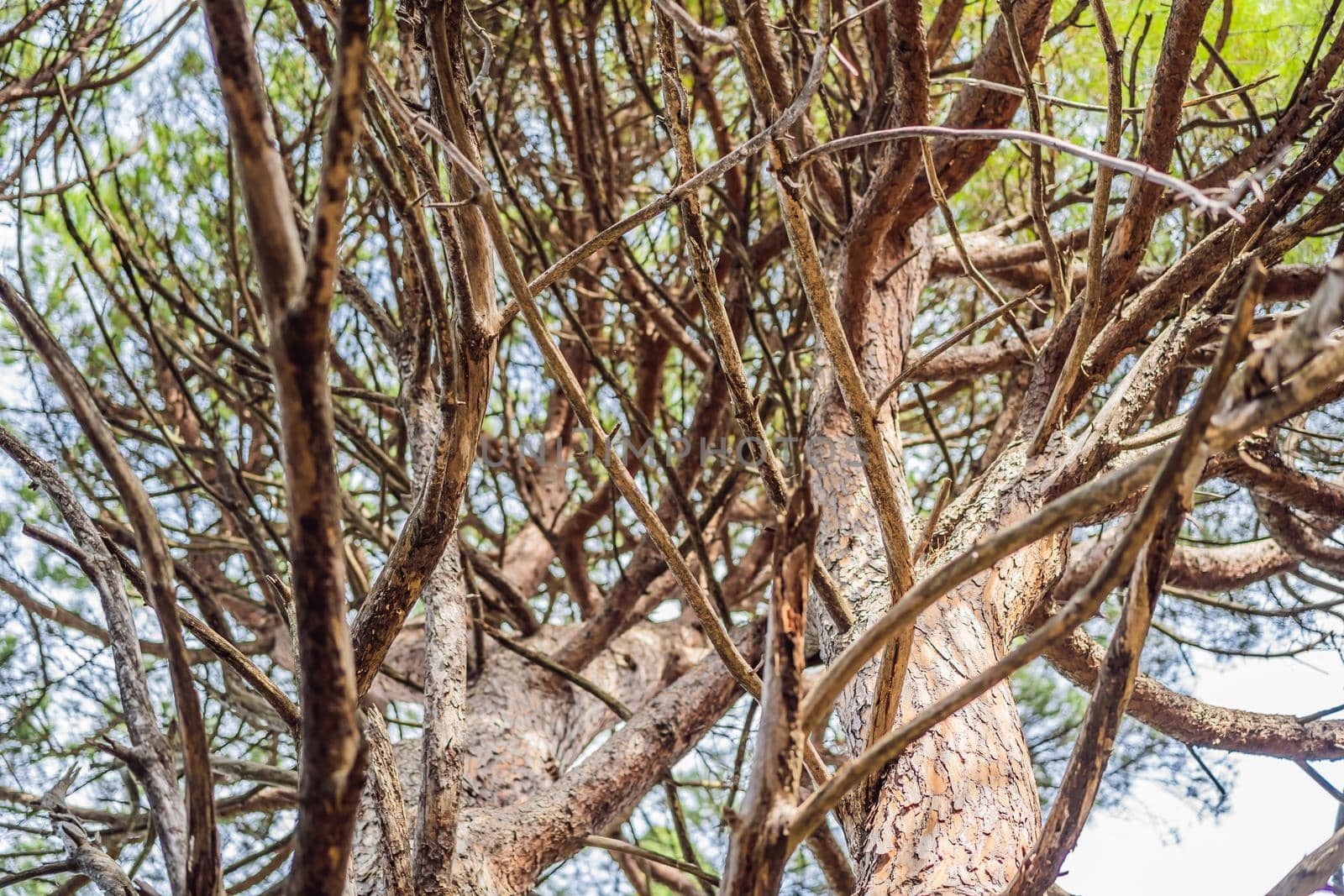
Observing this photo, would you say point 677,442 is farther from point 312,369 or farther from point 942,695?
point 312,369

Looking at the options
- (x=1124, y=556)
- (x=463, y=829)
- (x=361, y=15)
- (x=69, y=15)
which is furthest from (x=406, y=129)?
(x=69, y=15)

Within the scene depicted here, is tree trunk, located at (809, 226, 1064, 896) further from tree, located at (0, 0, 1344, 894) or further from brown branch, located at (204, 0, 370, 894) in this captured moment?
brown branch, located at (204, 0, 370, 894)

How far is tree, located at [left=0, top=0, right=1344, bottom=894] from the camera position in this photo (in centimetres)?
43

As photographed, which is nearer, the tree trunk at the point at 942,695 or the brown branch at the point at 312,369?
the brown branch at the point at 312,369

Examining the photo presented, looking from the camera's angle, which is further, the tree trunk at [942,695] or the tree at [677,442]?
the tree trunk at [942,695]

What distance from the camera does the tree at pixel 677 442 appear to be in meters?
0.43

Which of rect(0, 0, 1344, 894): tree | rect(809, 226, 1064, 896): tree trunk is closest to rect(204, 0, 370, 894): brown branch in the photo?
rect(0, 0, 1344, 894): tree

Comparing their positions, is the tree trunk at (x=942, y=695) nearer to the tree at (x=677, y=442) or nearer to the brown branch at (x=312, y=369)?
the tree at (x=677, y=442)

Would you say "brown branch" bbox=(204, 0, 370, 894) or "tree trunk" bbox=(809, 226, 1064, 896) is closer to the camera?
"brown branch" bbox=(204, 0, 370, 894)

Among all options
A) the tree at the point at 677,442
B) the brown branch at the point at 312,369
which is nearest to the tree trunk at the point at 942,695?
the tree at the point at 677,442

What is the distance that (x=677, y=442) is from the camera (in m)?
2.41

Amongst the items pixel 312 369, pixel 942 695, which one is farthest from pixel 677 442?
pixel 312 369

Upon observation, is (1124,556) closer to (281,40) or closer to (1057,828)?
(1057,828)

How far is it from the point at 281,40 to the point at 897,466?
2163mm
